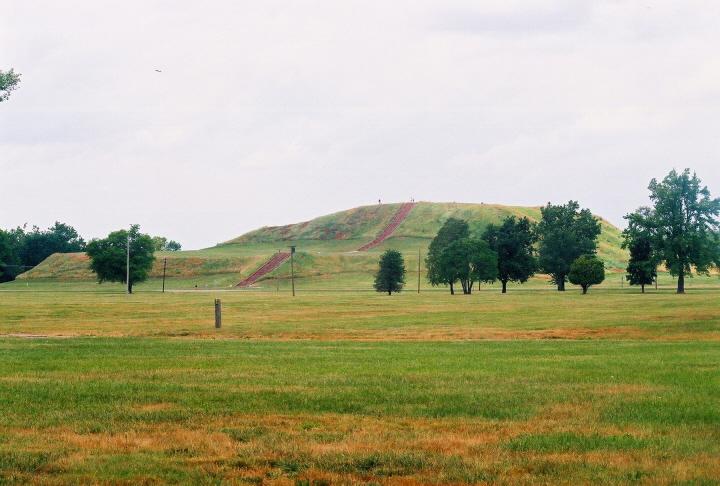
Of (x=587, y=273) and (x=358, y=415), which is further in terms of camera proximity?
(x=587, y=273)

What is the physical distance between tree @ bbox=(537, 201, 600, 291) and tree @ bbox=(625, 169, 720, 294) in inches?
715

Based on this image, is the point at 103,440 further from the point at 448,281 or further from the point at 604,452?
the point at 448,281

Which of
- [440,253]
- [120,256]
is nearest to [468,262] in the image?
[440,253]

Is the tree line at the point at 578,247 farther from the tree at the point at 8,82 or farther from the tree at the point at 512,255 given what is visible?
the tree at the point at 8,82

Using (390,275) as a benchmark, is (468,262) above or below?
above

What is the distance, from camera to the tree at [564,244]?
138000mm

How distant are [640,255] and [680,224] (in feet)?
45.3

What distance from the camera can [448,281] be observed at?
134875 millimetres

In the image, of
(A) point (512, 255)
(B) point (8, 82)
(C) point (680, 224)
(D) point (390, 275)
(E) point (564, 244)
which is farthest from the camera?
(A) point (512, 255)

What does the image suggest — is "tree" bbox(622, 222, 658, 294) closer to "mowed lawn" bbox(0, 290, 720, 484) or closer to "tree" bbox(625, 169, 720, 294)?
"tree" bbox(625, 169, 720, 294)

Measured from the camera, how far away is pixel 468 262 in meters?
132

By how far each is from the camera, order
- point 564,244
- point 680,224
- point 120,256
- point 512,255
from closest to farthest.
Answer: point 680,224 → point 564,244 → point 512,255 → point 120,256

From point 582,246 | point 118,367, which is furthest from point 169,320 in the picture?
point 582,246

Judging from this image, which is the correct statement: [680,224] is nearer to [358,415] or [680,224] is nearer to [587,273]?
[587,273]
